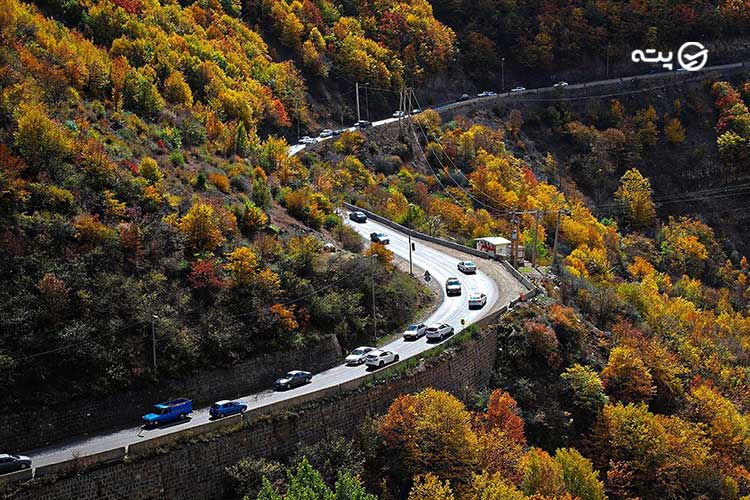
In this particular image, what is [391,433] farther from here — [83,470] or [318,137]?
[318,137]

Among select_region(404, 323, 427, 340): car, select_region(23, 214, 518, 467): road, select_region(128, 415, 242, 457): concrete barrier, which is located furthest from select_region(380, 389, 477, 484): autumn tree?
select_region(404, 323, 427, 340): car

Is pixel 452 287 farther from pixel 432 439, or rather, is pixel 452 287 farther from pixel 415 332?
pixel 432 439

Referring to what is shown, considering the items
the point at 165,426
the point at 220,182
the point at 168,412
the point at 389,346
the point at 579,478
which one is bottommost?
the point at 579,478

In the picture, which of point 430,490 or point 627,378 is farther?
point 627,378

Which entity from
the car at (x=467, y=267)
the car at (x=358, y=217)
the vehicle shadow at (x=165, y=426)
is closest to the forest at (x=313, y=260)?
the car at (x=358, y=217)

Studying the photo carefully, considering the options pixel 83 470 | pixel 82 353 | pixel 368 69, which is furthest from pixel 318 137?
pixel 83 470

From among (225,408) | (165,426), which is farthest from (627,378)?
(165,426)
